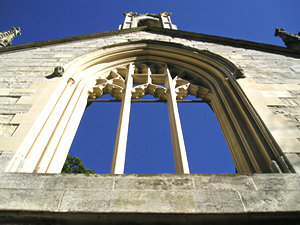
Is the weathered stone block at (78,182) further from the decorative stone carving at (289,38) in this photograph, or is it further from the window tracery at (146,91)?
the decorative stone carving at (289,38)

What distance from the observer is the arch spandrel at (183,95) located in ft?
9.53

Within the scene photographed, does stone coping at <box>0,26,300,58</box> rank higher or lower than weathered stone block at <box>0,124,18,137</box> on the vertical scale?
higher

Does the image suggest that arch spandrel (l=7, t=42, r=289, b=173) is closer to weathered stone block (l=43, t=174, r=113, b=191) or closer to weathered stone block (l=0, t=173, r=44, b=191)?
weathered stone block (l=0, t=173, r=44, b=191)

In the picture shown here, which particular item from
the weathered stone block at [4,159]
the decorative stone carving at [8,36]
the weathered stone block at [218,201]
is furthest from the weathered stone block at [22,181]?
the decorative stone carving at [8,36]

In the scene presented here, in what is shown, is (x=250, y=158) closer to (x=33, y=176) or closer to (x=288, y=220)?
(x=288, y=220)

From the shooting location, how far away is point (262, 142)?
2.99 metres

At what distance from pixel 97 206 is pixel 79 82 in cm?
328

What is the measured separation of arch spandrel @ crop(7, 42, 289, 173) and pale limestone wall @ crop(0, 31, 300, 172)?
16 cm

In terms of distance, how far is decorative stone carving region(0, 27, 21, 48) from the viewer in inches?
271

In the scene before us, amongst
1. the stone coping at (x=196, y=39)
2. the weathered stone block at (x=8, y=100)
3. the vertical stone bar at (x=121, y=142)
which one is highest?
the stone coping at (x=196, y=39)

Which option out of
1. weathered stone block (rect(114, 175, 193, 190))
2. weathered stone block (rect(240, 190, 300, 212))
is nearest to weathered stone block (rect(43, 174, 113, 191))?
weathered stone block (rect(114, 175, 193, 190))

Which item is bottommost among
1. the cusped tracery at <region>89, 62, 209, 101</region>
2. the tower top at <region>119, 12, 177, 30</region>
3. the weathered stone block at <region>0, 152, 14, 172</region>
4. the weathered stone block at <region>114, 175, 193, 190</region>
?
the weathered stone block at <region>114, 175, 193, 190</region>

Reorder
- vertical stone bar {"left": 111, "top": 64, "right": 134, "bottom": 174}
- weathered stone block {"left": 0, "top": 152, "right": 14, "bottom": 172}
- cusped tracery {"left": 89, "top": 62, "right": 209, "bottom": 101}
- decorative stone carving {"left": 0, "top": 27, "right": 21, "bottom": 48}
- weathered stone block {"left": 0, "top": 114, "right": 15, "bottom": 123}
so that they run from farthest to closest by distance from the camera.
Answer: decorative stone carving {"left": 0, "top": 27, "right": 21, "bottom": 48}
cusped tracery {"left": 89, "top": 62, "right": 209, "bottom": 101}
weathered stone block {"left": 0, "top": 114, "right": 15, "bottom": 123}
vertical stone bar {"left": 111, "top": 64, "right": 134, "bottom": 174}
weathered stone block {"left": 0, "top": 152, "right": 14, "bottom": 172}

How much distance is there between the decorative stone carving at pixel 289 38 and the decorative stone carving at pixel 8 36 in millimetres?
8050
